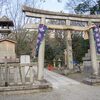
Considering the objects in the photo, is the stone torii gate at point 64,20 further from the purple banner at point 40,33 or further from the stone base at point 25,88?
the stone base at point 25,88

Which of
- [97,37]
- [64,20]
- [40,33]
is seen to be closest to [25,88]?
[40,33]

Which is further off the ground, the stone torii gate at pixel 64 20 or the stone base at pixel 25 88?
the stone torii gate at pixel 64 20

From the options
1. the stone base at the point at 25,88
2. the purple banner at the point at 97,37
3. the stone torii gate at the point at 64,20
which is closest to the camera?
the stone base at the point at 25,88

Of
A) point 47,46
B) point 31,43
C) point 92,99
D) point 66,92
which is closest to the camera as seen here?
point 92,99

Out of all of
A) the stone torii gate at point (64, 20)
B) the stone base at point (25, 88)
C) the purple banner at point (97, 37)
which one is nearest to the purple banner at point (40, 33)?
the stone torii gate at point (64, 20)

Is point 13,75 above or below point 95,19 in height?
below

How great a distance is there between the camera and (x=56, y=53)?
1444 inches

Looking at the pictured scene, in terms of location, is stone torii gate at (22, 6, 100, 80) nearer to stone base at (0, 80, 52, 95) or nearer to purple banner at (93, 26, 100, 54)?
purple banner at (93, 26, 100, 54)

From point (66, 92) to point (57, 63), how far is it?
24.4 metres

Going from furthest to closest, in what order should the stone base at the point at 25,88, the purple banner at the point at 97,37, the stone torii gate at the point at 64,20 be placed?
the purple banner at the point at 97,37 < the stone torii gate at the point at 64,20 < the stone base at the point at 25,88

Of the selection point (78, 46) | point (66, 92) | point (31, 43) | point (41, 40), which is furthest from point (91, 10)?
point (66, 92)

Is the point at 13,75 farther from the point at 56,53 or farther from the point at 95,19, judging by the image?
the point at 56,53

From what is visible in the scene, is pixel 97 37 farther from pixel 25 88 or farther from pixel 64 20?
pixel 25 88

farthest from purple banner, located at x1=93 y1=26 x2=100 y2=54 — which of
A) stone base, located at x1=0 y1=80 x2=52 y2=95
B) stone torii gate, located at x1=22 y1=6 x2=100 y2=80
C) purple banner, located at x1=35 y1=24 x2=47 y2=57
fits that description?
stone base, located at x1=0 y1=80 x2=52 y2=95
